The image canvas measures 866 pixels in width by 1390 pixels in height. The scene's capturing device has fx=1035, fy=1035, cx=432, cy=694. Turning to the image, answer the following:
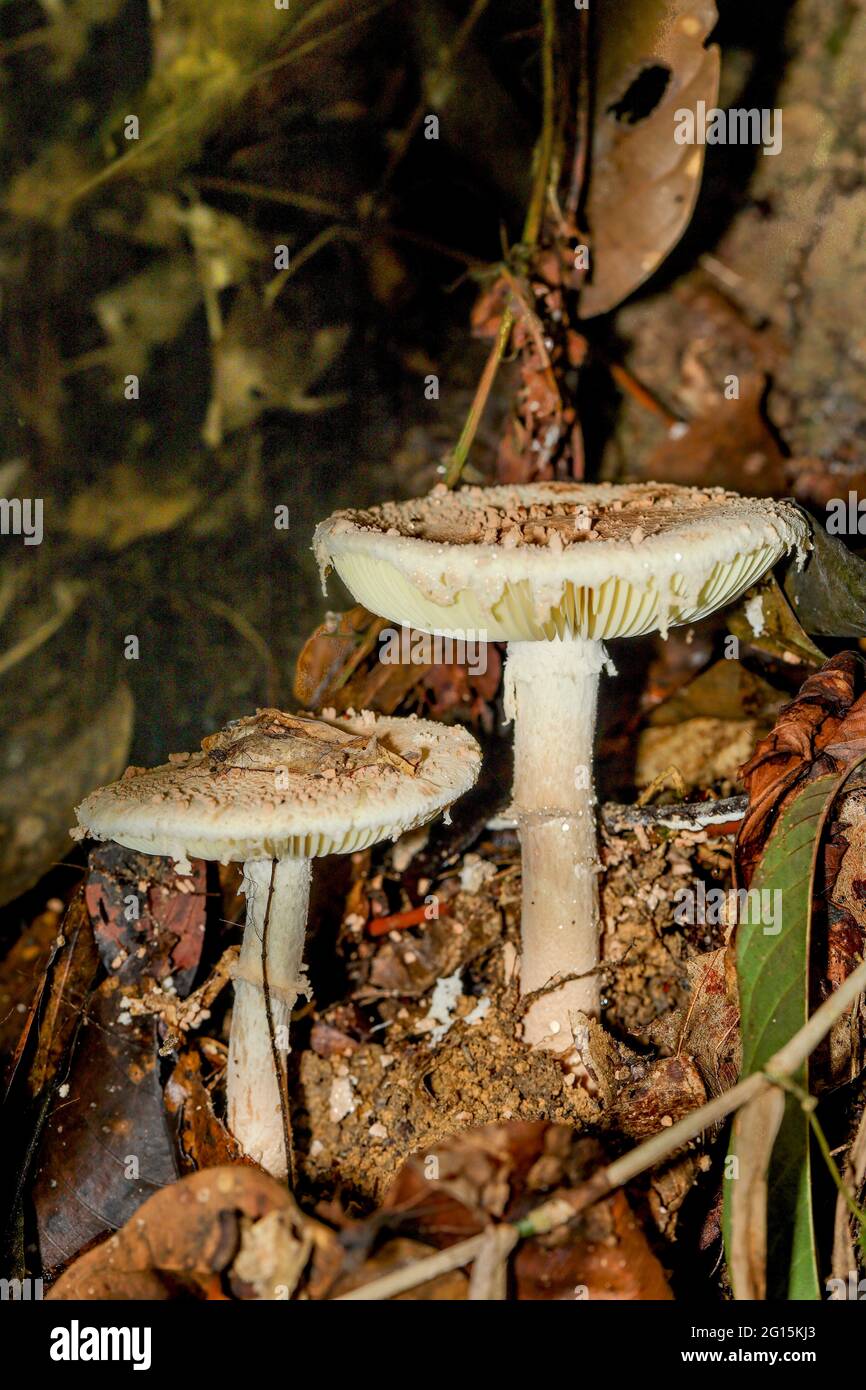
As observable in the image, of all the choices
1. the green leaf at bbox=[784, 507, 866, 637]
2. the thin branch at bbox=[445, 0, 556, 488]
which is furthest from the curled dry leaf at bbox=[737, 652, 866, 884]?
the thin branch at bbox=[445, 0, 556, 488]

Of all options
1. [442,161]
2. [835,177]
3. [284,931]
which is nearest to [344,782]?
[284,931]

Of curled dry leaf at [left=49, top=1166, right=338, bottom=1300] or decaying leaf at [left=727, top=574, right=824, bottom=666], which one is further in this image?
decaying leaf at [left=727, top=574, right=824, bottom=666]

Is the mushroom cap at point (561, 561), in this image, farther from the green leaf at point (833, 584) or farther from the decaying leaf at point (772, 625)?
the decaying leaf at point (772, 625)

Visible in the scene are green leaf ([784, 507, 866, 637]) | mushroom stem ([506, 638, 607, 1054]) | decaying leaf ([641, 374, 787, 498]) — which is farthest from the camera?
decaying leaf ([641, 374, 787, 498])

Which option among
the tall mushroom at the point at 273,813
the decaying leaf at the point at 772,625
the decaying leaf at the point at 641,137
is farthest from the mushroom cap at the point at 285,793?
the decaying leaf at the point at 641,137

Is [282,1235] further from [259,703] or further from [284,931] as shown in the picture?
[259,703]

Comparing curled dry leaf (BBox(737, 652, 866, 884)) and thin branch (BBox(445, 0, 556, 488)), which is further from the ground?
thin branch (BBox(445, 0, 556, 488))

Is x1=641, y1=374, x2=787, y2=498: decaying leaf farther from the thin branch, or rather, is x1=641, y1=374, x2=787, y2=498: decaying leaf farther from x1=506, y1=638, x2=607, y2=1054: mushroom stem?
x1=506, y1=638, x2=607, y2=1054: mushroom stem
